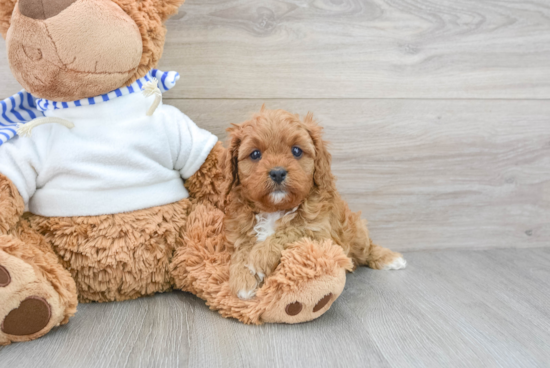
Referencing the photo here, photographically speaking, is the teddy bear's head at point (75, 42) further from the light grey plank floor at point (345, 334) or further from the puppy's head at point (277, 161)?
the light grey plank floor at point (345, 334)

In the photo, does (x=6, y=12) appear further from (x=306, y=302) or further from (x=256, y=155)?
(x=306, y=302)

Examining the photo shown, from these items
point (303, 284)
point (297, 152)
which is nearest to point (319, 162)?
point (297, 152)

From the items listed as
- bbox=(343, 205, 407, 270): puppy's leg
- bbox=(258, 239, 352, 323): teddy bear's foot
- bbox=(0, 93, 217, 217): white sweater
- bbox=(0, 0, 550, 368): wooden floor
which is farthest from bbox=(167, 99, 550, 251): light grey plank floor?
bbox=(258, 239, 352, 323): teddy bear's foot

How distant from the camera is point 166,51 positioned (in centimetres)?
148

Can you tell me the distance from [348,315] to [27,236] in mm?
887

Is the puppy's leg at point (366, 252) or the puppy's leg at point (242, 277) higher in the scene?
the puppy's leg at point (242, 277)

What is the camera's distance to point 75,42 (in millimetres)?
1064

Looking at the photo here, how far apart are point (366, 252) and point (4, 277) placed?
1.07m

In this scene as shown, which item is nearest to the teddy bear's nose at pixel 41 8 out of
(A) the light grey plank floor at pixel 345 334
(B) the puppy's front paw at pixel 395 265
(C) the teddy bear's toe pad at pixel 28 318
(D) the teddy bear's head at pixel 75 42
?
(D) the teddy bear's head at pixel 75 42

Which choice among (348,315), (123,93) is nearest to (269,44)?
(123,93)

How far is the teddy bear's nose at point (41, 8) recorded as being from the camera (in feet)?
3.42

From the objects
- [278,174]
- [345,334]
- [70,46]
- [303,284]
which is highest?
[70,46]

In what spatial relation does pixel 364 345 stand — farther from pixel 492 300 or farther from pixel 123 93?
pixel 123 93

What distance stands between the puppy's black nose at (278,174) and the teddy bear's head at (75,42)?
1.57 ft
